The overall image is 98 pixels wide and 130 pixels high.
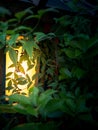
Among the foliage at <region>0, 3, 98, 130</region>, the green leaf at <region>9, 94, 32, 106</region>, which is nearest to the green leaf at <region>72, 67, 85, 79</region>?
the foliage at <region>0, 3, 98, 130</region>

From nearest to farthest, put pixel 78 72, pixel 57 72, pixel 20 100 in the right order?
pixel 20 100 → pixel 78 72 → pixel 57 72

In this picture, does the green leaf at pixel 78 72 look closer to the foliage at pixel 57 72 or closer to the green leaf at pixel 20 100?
the foliage at pixel 57 72

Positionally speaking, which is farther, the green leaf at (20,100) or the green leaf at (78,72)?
the green leaf at (78,72)

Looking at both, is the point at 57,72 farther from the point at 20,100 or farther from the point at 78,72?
the point at 20,100

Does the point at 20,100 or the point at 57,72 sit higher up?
the point at 57,72

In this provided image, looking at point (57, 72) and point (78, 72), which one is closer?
point (78, 72)

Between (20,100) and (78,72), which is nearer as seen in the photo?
(20,100)

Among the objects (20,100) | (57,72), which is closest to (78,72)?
(57,72)

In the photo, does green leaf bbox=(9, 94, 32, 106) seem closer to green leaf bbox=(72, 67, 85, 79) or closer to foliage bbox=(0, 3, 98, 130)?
foliage bbox=(0, 3, 98, 130)

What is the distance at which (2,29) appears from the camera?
2047 mm

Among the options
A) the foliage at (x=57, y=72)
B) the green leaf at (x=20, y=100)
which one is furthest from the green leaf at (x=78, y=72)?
the green leaf at (x=20, y=100)

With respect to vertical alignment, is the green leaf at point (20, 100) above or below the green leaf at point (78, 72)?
below

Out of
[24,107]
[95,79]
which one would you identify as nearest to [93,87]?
[95,79]

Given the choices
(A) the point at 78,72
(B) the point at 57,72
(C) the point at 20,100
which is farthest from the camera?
(B) the point at 57,72
